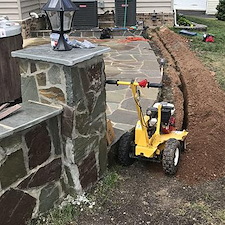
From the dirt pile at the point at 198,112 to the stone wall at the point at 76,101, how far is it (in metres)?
1.10

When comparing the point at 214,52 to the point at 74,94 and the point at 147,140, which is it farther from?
the point at 74,94

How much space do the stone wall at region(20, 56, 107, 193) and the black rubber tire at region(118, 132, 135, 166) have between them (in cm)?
43

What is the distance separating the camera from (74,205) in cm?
324

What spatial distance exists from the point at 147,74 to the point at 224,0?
1331 centimetres

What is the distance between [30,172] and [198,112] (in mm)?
3210

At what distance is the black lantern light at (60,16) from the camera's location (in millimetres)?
2828

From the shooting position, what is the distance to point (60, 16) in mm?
2891

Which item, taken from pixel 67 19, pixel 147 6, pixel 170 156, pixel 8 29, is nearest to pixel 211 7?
pixel 147 6

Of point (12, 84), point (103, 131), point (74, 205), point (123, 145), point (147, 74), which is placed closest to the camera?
point (74, 205)

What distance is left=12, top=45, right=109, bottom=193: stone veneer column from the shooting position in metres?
2.86

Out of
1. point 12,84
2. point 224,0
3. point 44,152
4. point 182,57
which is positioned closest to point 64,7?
point 44,152

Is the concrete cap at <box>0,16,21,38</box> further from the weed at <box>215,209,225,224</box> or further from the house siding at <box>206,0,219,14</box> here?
the house siding at <box>206,0,219,14</box>

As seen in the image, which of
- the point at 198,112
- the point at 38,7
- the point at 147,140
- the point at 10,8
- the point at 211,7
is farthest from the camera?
the point at 211,7

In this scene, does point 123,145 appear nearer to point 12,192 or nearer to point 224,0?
point 12,192
